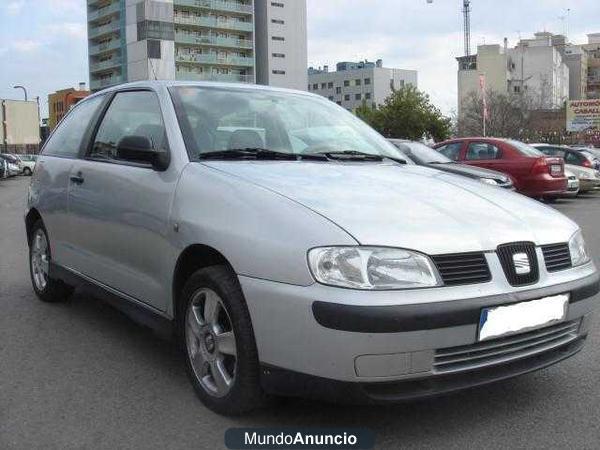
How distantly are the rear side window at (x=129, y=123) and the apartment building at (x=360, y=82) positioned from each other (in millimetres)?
121082

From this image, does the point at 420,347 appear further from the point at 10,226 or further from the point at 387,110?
the point at 387,110

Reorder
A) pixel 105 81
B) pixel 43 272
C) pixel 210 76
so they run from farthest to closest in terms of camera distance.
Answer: pixel 105 81, pixel 210 76, pixel 43 272

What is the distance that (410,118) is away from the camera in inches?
2527

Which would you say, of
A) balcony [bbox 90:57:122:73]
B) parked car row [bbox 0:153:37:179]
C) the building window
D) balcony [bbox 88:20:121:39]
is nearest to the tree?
the building window

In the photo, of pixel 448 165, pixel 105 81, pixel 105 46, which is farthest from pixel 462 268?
pixel 105 81

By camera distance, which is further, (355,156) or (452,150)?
(452,150)

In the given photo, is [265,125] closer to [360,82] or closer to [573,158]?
[573,158]

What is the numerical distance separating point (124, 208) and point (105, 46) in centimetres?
9571

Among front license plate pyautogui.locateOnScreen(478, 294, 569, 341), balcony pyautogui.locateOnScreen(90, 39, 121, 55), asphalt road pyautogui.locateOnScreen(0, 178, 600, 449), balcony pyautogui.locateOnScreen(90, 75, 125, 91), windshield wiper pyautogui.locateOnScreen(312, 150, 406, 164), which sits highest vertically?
balcony pyautogui.locateOnScreen(90, 39, 121, 55)

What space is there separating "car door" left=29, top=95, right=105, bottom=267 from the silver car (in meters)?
0.59

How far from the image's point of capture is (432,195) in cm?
332

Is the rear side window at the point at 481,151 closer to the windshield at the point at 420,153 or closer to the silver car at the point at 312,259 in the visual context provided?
the windshield at the point at 420,153

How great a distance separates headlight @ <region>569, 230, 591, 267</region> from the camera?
3.33m

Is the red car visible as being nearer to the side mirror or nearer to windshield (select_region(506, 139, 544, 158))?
windshield (select_region(506, 139, 544, 158))
